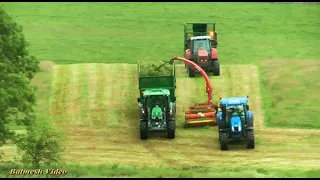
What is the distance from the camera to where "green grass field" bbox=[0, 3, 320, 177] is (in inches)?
1277

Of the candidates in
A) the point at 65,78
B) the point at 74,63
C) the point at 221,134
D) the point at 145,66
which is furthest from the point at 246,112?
the point at 74,63

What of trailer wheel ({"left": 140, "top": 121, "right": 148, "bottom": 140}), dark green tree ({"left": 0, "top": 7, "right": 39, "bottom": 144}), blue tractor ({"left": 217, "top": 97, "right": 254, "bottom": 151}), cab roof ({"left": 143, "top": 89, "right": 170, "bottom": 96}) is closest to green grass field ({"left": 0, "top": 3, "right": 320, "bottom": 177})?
trailer wheel ({"left": 140, "top": 121, "right": 148, "bottom": 140})

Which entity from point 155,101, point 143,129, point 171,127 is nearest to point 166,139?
point 171,127

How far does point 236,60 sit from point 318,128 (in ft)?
34.8

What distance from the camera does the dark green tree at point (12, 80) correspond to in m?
28.6

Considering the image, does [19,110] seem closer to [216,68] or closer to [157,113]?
[157,113]

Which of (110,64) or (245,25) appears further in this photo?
(245,25)

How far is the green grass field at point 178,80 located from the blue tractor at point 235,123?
58 centimetres

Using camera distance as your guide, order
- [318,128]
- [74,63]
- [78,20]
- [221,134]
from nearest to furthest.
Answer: [221,134] < [318,128] < [74,63] < [78,20]

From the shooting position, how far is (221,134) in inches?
1302

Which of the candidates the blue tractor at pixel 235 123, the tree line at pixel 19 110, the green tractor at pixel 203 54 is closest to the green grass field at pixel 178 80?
the blue tractor at pixel 235 123

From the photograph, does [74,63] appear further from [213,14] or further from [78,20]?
[213,14]

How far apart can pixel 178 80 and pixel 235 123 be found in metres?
9.32

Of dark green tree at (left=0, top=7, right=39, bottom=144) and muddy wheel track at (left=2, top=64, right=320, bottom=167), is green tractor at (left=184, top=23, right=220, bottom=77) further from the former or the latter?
dark green tree at (left=0, top=7, right=39, bottom=144)
